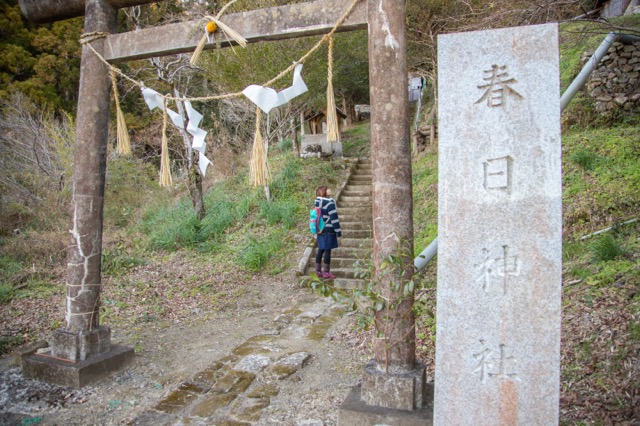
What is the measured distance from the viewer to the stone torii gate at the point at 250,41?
10.0 feet

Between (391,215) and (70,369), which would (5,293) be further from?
(391,215)

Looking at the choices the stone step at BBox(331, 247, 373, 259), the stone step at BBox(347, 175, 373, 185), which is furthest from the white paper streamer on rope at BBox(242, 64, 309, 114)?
the stone step at BBox(347, 175, 373, 185)

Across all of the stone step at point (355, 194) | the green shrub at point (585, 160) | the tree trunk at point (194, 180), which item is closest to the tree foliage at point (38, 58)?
the tree trunk at point (194, 180)

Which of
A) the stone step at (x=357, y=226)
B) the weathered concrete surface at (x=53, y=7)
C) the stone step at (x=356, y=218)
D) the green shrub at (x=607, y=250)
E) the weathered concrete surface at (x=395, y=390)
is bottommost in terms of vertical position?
the weathered concrete surface at (x=395, y=390)

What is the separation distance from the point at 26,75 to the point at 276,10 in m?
13.8

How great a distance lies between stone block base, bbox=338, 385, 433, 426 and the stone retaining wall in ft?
21.9

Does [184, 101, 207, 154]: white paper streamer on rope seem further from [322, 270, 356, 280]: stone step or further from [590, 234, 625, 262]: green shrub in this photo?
[322, 270, 356, 280]: stone step

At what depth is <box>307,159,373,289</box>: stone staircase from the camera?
7.84m

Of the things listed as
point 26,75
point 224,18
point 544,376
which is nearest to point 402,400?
point 544,376

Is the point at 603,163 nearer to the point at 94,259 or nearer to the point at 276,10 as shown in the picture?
the point at 276,10

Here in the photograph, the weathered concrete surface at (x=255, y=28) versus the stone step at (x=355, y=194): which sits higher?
the weathered concrete surface at (x=255, y=28)

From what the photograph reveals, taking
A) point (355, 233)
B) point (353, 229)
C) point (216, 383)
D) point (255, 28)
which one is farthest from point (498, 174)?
point (353, 229)

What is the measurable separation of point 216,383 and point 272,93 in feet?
8.73

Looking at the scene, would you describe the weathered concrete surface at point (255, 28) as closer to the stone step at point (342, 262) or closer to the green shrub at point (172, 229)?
the stone step at point (342, 262)
